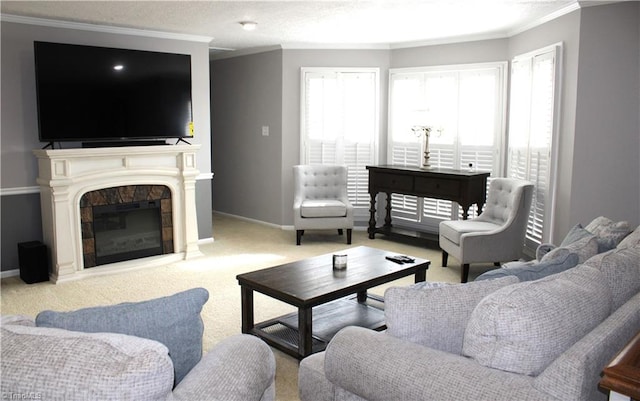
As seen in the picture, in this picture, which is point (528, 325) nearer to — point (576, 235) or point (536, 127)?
point (576, 235)

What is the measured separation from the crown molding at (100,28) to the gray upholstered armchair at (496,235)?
3376mm

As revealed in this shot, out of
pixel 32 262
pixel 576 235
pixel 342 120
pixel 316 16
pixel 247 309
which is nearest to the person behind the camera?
pixel 576 235

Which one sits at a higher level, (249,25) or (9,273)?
(249,25)

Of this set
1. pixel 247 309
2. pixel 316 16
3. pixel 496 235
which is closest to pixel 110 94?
pixel 316 16

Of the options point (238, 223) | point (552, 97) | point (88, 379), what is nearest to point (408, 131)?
point (552, 97)

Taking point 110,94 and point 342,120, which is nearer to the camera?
point 110,94

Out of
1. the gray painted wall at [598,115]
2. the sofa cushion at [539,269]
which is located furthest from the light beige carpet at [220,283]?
the sofa cushion at [539,269]

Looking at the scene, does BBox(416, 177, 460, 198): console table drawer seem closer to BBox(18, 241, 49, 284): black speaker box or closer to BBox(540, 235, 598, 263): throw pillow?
BBox(540, 235, 598, 263): throw pillow

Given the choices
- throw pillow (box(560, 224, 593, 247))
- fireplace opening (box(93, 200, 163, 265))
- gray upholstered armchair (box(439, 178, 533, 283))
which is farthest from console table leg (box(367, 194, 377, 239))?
throw pillow (box(560, 224, 593, 247))

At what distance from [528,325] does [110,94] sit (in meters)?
4.65

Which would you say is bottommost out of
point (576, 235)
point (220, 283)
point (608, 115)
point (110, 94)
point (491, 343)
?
point (220, 283)

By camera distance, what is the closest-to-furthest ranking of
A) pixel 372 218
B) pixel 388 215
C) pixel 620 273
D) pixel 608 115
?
pixel 620 273 < pixel 608 115 < pixel 372 218 < pixel 388 215

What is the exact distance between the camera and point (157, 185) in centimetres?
570

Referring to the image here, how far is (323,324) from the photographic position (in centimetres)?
375
